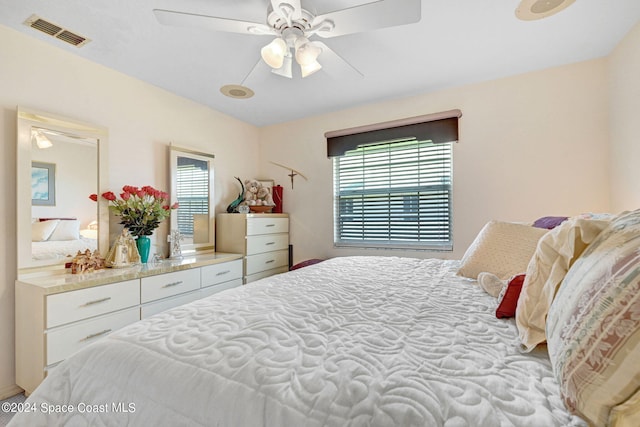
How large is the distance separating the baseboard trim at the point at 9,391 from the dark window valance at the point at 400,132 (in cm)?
310

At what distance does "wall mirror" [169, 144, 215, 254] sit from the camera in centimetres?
273

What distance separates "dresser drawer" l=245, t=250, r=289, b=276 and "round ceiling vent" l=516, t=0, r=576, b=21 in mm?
2886

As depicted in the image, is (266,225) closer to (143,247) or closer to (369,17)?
(143,247)

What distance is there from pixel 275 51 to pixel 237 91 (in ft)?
4.37

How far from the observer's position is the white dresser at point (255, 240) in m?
2.96

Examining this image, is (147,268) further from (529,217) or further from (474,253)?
(529,217)

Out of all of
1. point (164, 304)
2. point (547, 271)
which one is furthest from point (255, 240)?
point (547, 271)

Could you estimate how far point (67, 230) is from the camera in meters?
2.00

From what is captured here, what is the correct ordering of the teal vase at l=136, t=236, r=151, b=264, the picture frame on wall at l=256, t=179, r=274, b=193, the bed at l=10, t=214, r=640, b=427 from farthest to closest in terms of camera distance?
the picture frame on wall at l=256, t=179, r=274, b=193
the teal vase at l=136, t=236, r=151, b=264
the bed at l=10, t=214, r=640, b=427

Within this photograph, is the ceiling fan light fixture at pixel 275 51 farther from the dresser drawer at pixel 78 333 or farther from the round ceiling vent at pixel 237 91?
the dresser drawer at pixel 78 333

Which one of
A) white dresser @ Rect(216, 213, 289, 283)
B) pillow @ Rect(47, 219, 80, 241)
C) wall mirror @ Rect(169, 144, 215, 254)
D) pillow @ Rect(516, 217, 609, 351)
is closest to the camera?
pillow @ Rect(516, 217, 609, 351)

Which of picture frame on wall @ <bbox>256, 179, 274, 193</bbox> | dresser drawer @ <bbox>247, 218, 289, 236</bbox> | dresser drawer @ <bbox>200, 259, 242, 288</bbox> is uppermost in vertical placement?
picture frame on wall @ <bbox>256, 179, 274, 193</bbox>

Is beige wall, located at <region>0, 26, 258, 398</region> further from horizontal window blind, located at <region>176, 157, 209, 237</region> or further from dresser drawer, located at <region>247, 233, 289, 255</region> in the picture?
dresser drawer, located at <region>247, 233, 289, 255</region>

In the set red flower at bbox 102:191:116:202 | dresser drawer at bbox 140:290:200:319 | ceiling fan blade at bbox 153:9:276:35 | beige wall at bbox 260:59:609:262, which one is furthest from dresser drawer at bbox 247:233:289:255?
ceiling fan blade at bbox 153:9:276:35
